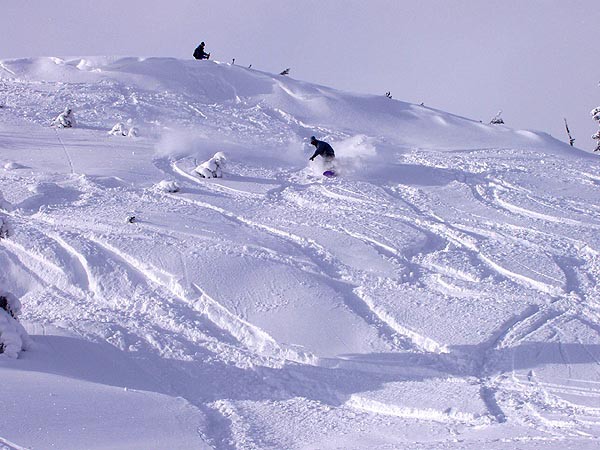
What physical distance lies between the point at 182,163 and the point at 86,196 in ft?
11.0

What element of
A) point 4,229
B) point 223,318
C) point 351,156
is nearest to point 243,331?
point 223,318

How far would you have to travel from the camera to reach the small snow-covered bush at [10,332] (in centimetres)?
798

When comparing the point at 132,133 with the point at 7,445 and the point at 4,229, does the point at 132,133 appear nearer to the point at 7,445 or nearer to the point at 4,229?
the point at 4,229

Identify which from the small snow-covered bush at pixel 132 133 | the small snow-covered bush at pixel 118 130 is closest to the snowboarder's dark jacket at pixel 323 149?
the small snow-covered bush at pixel 132 133

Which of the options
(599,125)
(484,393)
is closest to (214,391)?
(484,393)

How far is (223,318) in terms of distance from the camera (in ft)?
32.8

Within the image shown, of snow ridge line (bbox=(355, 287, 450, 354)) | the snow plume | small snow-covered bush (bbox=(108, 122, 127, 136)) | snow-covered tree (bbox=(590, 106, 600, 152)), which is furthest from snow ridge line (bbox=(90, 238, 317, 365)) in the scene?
snow-covered tree (bbox=(590, 106, 600, 152))

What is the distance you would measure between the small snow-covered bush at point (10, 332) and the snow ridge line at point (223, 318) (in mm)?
2469

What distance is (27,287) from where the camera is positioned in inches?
419

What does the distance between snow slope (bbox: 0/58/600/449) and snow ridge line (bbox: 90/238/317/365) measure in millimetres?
29

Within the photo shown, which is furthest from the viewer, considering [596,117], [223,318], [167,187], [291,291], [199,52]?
[596,117]

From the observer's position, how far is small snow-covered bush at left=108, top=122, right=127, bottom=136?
1884cm

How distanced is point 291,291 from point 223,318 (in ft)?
3.70

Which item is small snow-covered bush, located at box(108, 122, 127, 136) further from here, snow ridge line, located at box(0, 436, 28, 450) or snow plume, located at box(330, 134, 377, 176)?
snow ridge line, located at box(0, 436, 28, 450)
